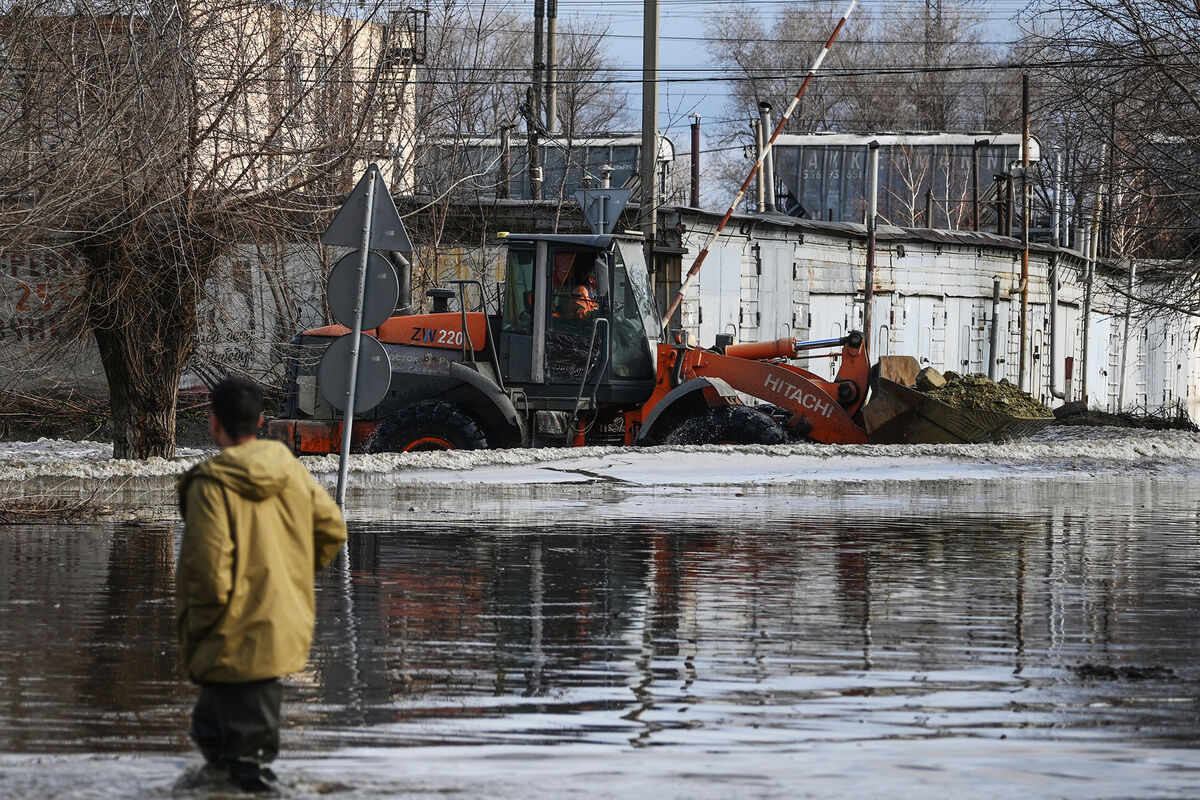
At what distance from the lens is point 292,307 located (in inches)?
922

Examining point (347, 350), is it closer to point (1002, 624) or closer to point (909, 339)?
point (1002, 624)

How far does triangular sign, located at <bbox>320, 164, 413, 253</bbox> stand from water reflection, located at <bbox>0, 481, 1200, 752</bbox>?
208 centimetres

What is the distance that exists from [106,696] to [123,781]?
1300mm

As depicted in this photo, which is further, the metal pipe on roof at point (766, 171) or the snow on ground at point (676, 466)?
the metal pipe on roof at point (766, 171)

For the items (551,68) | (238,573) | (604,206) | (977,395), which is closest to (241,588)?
(238,573)

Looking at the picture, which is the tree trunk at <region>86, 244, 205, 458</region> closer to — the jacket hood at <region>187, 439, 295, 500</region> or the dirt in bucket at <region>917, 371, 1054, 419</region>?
the dirt in bucket at <region>917, 371, 1054, 419</region>

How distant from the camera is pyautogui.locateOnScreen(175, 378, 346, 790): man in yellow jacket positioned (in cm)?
476

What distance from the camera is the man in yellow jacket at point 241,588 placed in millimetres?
4758

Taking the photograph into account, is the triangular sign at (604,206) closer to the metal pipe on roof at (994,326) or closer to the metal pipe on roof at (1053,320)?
the metal pipe on roof at (994,326)

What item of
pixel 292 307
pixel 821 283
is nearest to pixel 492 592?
pixel 292 307

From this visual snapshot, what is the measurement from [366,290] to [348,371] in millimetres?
646

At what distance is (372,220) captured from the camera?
1244cm

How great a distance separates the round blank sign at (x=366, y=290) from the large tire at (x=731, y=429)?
256 inches

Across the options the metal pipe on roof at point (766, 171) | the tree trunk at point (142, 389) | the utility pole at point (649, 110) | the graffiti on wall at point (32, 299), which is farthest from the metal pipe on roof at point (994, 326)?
the graffiti on wall at point (32, 299)
